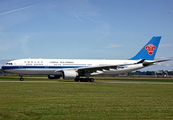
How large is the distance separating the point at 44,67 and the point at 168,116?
33228 mm

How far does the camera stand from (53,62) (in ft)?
137

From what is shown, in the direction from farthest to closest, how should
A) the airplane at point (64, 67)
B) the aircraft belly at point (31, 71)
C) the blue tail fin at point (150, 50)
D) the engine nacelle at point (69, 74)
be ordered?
1. the blue tail fin at point (150, 50)
2. the aircraft belly at point (31, 71)
3. the airplane at point (64, 67)
4. the engine nacelle at point (69, 74)

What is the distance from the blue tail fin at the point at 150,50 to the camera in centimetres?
4991

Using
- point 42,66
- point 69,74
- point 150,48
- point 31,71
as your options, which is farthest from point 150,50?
point 31,71

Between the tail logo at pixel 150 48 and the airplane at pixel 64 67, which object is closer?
the airplane at pixel 64 67

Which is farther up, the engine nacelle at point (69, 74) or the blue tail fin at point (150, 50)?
the blue tail fin at point (150, 50)

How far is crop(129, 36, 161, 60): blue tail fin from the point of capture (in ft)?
164

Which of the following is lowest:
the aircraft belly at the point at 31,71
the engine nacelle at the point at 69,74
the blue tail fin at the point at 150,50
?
the engine nacelle at the point at 69,74

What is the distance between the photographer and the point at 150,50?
50.0 metres

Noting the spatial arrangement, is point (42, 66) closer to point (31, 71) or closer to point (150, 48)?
point (31, 71)

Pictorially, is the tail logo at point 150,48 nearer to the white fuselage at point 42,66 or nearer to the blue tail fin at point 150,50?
the blue tail fin at point 150,50

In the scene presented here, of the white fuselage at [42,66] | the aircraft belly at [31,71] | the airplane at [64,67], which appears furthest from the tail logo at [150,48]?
the aircraft belly at [31,71]

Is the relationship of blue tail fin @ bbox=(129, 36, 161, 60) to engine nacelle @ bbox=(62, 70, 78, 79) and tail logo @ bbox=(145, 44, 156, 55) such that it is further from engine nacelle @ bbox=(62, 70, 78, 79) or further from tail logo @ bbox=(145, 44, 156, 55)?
engine nacelle @ bbox=(62, 70, 78, 79)

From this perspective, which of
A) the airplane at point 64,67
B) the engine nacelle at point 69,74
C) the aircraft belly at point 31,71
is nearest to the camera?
the engine nacelle at point 69,74
